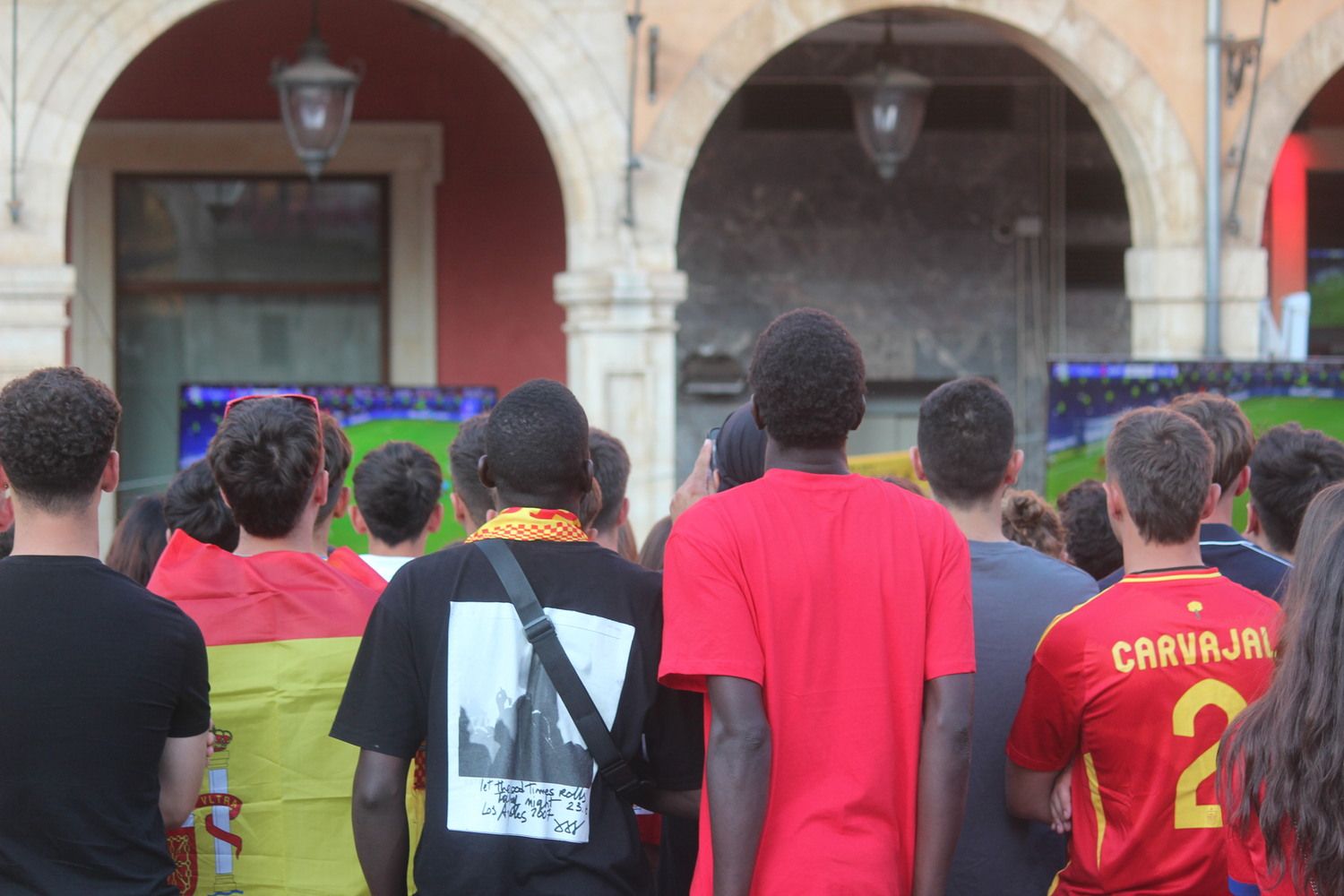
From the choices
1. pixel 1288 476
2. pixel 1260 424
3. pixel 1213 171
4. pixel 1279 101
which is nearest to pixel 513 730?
pixel 1288 476

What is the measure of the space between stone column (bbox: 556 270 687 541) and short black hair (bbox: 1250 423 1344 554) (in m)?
3.83

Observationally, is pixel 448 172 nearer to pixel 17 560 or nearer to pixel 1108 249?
pixel 1108 249

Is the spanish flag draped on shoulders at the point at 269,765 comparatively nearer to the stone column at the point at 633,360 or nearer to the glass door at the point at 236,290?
the stone column at the point at 633,360

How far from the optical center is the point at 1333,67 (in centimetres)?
802

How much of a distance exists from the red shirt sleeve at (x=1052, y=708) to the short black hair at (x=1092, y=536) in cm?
151

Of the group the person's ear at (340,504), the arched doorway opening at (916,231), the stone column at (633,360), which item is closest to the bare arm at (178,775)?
the person's ear at (340,504)

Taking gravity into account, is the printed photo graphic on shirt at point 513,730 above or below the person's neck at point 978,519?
below

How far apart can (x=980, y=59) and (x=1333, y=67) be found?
2484 millimetres

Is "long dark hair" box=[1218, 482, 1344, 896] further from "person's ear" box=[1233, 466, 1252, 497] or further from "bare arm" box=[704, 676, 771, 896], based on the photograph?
"person's ear" box=[1233, 466, 1252, 497]

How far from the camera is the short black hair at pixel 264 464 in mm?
2814

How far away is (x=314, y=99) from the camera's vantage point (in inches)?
292

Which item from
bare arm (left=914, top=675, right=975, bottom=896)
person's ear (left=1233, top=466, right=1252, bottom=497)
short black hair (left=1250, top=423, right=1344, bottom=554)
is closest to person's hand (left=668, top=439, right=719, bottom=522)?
bare arm (left=914, top=675, right=975, bottom=896)

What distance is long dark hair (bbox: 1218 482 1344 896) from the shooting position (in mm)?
1858

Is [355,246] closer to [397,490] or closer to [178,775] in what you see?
[397,490]
